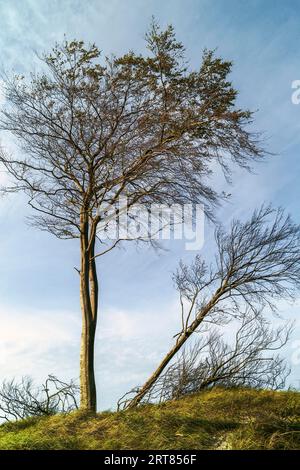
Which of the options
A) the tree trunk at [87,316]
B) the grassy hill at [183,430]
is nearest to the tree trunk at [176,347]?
the tree trunk at [87,316]

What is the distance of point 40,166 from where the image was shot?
37.7 ft

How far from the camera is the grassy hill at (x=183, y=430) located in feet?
18.4

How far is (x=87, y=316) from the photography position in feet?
33.7

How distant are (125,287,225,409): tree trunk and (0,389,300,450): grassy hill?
2.11 metres

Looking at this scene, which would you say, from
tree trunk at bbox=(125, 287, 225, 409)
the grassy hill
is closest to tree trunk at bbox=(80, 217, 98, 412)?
tree trunk at bbox=(125, 287, 225, 409)

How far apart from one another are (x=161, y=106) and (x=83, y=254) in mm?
3513

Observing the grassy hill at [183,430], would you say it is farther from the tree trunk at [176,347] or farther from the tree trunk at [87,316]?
the tree trunk at [176,347]

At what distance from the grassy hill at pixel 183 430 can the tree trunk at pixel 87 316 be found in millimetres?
1578

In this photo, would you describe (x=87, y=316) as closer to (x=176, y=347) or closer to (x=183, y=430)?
(x=176, y=347)

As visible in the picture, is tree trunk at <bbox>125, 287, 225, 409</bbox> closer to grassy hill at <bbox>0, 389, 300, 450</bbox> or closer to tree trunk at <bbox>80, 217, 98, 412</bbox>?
tree trunk at <bbox>80, 217, 98, 412</bbox>

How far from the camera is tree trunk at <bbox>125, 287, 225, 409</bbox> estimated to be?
1017 centimetres

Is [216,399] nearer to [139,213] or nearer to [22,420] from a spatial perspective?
[22,420]

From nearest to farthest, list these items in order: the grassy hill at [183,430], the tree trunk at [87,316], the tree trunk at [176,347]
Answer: the grassy hill at [183,430]
the tree trunk at [87,316]
the tree trunk at [176,347]

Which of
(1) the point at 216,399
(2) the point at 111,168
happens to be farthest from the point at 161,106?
(1) the point at 216,399
